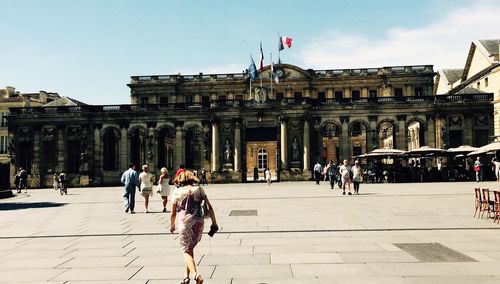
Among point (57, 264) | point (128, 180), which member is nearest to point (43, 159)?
point (128, 180)

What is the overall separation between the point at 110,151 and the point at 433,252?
1840 inches

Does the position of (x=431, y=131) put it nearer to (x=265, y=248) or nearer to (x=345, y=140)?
(x=345, y=140)

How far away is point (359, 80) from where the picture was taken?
63750 mm

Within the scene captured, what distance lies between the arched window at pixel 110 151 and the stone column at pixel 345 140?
959 inches

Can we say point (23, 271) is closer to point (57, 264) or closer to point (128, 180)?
point (57, 264)

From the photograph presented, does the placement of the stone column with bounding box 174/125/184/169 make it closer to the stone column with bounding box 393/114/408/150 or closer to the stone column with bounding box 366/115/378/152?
the stone column with bounding box 366/115/378/152

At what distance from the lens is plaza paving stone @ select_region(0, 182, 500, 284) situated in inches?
297

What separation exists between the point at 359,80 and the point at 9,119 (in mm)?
43612

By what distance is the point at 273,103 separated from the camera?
48.5m

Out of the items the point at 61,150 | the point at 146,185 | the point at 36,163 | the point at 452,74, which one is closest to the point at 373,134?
the point at 452,74

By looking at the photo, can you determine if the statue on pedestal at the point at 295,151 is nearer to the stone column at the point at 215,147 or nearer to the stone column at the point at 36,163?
the stone column at the point at 215,147

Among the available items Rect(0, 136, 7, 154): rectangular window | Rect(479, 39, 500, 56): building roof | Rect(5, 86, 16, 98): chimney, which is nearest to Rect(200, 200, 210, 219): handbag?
Rect(479, 39, 500, 56): building roof

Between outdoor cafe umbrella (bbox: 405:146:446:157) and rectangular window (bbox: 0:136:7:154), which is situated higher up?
rectangular window (bbox: 0:136:7:154)

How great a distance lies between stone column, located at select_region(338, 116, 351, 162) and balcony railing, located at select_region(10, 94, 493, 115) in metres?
1.78
